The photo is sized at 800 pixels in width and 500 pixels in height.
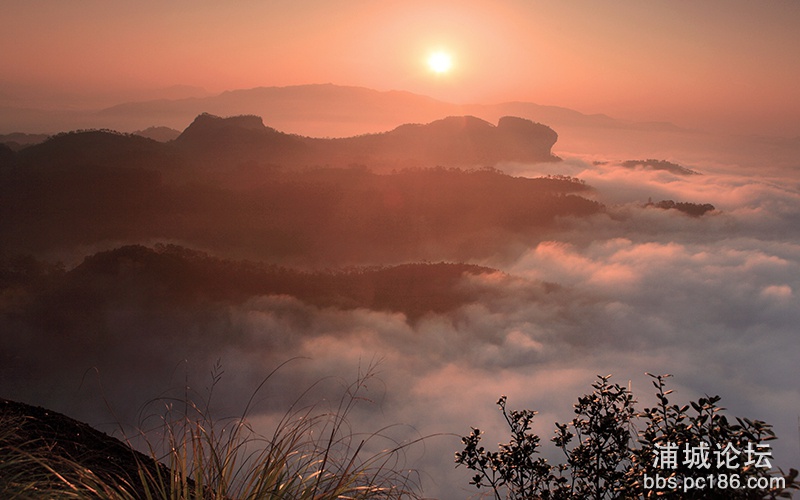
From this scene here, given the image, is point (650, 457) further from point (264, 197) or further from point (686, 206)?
Answer: point (686, 206)

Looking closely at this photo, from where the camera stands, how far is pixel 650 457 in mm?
4086

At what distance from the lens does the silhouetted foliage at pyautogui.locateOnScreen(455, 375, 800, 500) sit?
3.34 meters

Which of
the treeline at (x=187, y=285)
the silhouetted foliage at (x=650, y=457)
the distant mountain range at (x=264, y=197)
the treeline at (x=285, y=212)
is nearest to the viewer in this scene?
the silhouetted foliage at (x=650, y=457)

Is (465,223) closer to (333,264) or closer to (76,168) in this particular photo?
(333,264)

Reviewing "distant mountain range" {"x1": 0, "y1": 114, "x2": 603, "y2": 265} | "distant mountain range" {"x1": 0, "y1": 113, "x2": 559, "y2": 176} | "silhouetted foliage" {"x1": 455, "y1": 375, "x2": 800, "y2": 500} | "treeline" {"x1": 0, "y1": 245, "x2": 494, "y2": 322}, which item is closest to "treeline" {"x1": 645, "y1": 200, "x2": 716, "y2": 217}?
"distant mountain range" {"x1": 0, "y1": 114, "x2": 603, "y2": 265}

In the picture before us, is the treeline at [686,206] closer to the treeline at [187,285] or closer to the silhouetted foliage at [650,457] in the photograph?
the treeline at [187,285]

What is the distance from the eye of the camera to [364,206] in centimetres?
10244

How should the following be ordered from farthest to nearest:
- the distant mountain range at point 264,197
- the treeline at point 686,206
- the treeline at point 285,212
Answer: the treeline at point 686,206
the distant mountain range at point 264,197
the treeline at point 285,212

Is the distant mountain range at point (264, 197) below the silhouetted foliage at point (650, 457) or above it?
above

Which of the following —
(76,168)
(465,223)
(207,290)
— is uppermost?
(76,168)

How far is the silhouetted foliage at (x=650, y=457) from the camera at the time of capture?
3336 mm

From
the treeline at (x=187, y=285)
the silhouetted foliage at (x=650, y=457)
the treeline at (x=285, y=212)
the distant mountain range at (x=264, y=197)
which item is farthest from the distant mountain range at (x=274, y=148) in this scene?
the silhouetted foliage at (x=650, y=457)

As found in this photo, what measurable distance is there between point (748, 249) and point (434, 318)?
7632 centimetres

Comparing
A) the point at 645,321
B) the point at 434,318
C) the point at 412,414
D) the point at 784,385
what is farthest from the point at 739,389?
the point at 412,414
